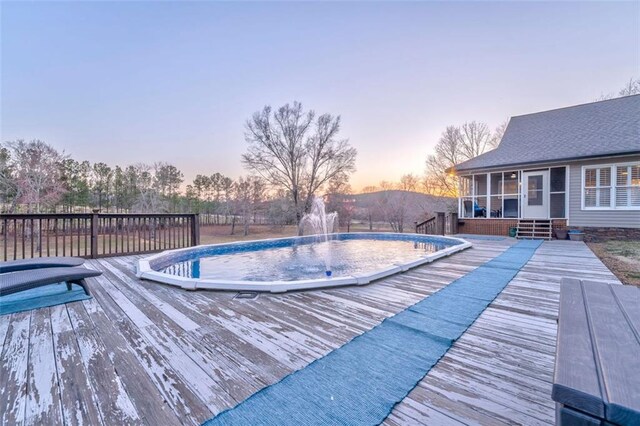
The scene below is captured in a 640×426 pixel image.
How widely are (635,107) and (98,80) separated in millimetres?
18608

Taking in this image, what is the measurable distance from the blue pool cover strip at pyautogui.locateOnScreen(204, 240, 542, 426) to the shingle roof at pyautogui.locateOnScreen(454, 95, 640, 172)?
9.30 metres

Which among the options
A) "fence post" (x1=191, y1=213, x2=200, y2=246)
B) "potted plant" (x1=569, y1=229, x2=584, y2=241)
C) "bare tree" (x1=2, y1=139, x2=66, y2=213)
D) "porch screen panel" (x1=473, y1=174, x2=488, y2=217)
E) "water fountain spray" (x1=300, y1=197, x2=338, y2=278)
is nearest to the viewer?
"fence post" (x1=191, y1=213, x2=200, y2=246)

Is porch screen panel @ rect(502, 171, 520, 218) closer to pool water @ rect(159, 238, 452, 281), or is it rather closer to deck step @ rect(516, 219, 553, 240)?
deck step @ rect(516, 219, 553, 240)

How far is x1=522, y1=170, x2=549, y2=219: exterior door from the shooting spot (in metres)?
9.59

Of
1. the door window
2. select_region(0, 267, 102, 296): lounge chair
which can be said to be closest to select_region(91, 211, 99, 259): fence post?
select_region(0, 267, 102, 296): lounge chair

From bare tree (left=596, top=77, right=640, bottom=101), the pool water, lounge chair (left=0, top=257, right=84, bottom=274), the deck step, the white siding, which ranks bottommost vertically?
the pool water

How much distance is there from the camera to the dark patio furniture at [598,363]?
0.69 meters

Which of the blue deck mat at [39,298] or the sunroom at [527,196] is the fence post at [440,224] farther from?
the blue deck mat at [39,298]

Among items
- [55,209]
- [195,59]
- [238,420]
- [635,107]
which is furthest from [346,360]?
A: [55,209]

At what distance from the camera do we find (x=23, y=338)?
214cm

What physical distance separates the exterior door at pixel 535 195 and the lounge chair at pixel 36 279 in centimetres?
1219

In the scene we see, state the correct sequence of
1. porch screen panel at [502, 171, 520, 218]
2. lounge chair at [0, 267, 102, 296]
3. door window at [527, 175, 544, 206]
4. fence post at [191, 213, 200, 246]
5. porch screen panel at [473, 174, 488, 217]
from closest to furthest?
lounge chair at [0, 267, 102, 296] < fence post at [191, 213, 200, 246] < door window at [527, 175, 544, 206] < porch screen panel at [502, 171, 520, 218] < porch screen panel at [473, 174, 488, 217]

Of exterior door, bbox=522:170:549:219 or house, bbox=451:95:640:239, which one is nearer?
house, bbox=451:95:640:239

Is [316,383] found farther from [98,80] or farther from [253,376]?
[98,80]
